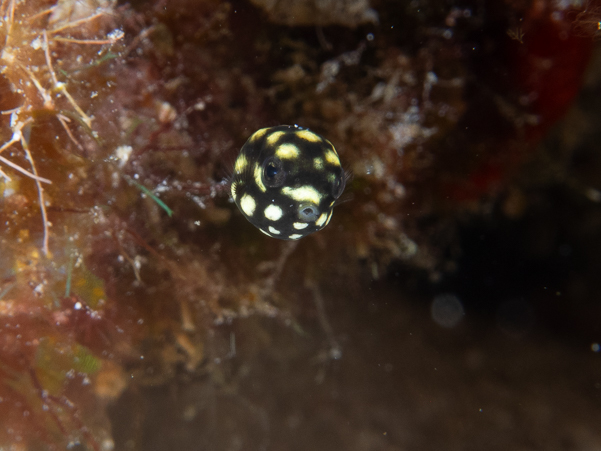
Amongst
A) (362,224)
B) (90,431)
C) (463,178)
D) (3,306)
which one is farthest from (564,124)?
(90,431)

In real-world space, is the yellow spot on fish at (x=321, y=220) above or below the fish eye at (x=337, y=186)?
below

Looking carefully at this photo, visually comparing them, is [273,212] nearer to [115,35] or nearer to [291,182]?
[291,182]

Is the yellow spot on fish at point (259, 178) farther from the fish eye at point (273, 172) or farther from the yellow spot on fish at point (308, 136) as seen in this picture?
the yellow spot on fish at point (308, 136)

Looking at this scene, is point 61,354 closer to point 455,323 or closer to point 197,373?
point 197,373

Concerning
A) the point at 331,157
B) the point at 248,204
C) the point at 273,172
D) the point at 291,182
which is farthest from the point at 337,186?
the point at 248,204

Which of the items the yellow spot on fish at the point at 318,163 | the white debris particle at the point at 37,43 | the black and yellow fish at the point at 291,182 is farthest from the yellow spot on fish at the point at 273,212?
the white debris particle at the point at 37,43

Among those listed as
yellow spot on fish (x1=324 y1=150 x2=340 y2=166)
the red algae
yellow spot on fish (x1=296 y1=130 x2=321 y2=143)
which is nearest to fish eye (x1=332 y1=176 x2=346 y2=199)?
yellow spot on fish (x1=324 y1=150 x2=340 y2=166)

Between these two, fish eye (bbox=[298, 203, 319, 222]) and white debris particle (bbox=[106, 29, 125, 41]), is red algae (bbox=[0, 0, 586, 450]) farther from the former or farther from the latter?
fish eye (bbox=[298, 203, 319, 222])
